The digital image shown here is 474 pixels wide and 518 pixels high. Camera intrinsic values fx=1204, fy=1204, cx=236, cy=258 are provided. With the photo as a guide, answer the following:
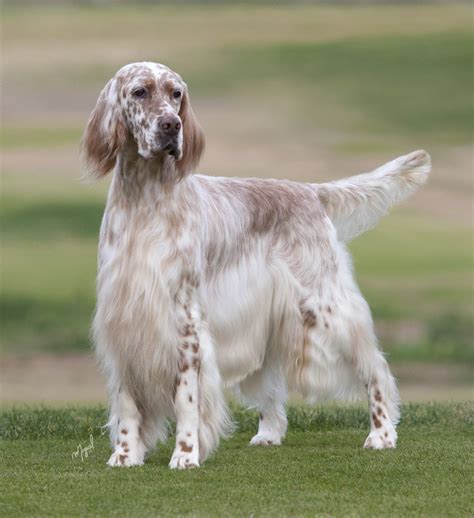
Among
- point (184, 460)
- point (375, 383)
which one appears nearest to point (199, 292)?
point (184, 460)

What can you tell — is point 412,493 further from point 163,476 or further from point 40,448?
point 40,448

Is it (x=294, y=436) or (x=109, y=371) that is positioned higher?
(x=109, y=371)

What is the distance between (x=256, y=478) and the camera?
7.25 metres

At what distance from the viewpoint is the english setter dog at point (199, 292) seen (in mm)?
7375

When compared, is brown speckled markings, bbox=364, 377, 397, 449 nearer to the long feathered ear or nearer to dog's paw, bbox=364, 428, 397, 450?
dog's paw, bbox=364, 428, 397, 450

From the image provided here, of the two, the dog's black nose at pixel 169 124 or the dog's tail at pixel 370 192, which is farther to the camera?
the dog's tail at pixel 370 192

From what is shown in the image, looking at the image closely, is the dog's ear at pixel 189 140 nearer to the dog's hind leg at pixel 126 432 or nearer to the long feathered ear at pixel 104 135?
the long feathered ear at pixel 104 135

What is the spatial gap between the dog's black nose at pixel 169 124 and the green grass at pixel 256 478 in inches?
80.5

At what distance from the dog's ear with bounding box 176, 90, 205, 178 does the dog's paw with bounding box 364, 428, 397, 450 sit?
235 cm

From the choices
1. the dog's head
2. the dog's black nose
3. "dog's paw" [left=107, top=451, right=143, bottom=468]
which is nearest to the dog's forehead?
the dog's head

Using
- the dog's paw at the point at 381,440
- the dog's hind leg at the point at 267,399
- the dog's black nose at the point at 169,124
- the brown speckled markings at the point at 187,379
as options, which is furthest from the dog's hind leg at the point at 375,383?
the dog's black nose at the point at 169,124

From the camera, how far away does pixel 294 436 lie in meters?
9.30

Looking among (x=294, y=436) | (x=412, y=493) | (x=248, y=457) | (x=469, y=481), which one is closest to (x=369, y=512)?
(x=412, y=493)

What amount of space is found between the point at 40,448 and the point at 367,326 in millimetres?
2542
